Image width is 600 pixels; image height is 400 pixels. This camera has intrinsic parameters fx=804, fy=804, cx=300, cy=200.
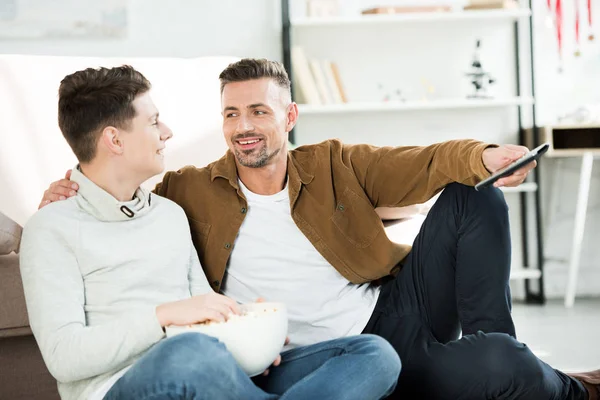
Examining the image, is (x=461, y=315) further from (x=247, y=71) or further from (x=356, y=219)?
(x=247, y=71)

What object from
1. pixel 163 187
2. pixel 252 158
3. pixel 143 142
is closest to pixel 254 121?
pixel 252 158

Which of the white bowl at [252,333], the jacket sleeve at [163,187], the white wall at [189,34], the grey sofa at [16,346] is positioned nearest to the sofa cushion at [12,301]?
the grey sofa at [16,346]

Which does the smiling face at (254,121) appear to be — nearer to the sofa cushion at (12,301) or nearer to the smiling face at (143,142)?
the smiling face at (143,142)

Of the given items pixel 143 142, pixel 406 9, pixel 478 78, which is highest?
pixel 406 9

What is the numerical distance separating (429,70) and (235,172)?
2359mm

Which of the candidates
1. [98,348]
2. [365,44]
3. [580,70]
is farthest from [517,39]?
[98,348]

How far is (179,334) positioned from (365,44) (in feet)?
9.73

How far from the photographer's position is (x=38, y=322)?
133 cm

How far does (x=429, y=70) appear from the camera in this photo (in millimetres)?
4043

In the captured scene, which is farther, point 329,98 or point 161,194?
point 329,98

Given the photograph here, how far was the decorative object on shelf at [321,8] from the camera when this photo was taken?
12.5ft

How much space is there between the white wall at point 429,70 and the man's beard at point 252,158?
2192 mm

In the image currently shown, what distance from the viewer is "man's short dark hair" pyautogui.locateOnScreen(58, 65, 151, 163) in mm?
1558

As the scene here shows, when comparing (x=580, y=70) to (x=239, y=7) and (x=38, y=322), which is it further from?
(x=38, y=322)
